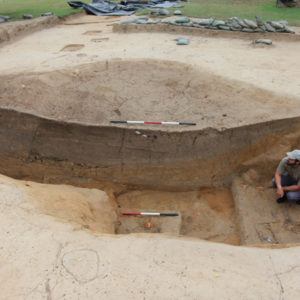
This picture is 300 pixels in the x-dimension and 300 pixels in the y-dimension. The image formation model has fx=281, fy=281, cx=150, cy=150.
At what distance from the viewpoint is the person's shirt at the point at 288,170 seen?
3461 millimetres

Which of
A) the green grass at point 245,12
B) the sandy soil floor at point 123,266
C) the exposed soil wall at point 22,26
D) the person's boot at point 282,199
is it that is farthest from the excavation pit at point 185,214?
the green grass at point 245,12

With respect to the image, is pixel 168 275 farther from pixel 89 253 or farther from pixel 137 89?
pixel 137 89

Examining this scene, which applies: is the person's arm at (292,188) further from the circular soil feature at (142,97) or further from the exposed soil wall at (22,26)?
the exposed soil wall at (22,26)

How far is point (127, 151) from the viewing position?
4191mm

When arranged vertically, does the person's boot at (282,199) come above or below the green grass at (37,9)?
below

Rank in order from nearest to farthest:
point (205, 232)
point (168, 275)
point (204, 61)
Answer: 1. point (168, 275)
2. point (205, 232)
3. point (204, 61)

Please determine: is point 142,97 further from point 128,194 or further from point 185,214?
point 185,214

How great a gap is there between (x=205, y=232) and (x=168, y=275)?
5.92 ft

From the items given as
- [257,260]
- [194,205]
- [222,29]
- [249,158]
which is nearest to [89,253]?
[257,260]

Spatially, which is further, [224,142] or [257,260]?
[224,142]

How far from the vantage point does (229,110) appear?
422 centimetres

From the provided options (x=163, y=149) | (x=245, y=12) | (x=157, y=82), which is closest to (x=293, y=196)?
(x=163, y=149)

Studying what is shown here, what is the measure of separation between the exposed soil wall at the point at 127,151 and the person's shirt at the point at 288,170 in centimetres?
56

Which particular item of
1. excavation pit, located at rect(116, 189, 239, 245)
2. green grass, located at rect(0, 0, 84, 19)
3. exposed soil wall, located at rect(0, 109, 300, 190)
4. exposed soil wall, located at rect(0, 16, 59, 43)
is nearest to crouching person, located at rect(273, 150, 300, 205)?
exposed soil wall, located at rect(0, 109, 300, 190)
